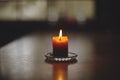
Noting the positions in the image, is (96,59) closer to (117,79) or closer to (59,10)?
(117,79)

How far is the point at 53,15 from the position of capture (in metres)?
4.65

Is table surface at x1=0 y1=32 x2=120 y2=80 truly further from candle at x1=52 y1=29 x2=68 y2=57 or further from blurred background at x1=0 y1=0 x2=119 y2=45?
blurred background at x1=0 y1=0 x2=119 y2=45

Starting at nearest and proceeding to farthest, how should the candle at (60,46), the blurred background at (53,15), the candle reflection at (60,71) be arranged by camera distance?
the candle reflection at (60,71) → the candle at (60,46) → the blurred background at (53,15)

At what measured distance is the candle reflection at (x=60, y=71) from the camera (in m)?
1.06

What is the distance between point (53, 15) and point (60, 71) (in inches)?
139

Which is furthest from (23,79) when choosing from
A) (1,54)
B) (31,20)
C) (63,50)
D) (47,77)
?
(31,20)

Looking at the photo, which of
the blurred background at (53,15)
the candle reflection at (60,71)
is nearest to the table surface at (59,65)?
the candle reflection at (60,71)

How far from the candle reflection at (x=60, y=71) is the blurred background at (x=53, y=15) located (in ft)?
10.6

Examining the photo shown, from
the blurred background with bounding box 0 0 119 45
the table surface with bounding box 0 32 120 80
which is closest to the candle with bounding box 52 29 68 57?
the table surface with bounding box 0 32 120 80

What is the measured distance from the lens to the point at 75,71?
1.16 metres

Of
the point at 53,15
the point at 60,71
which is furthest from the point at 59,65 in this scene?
the point at 53,15

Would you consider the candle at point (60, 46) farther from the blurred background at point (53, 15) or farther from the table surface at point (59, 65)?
the blurred background at point (53, 15)

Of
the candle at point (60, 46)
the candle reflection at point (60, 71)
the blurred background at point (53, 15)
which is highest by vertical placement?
the blurred background at point (53, 15)

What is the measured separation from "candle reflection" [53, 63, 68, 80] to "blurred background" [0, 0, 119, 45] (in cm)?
324
